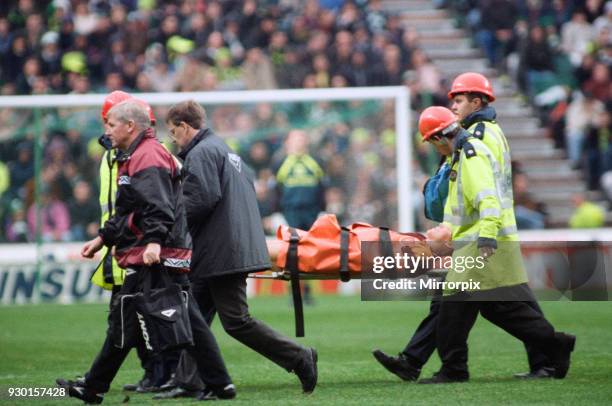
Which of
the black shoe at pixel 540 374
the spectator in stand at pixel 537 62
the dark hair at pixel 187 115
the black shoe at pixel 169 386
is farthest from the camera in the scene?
the spectator in stand at pixel 537 62

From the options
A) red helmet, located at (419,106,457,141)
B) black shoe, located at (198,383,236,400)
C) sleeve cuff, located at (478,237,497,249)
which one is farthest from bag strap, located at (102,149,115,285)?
sleeve cuff, located at (478,237,497,249)

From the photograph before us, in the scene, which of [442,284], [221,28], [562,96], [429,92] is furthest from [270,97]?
[442,284]

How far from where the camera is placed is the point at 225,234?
8.94 metres

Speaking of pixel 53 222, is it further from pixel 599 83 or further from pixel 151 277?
pixel 151 277

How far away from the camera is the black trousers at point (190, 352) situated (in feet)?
27.2

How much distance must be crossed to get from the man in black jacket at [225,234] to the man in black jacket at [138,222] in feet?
1.09

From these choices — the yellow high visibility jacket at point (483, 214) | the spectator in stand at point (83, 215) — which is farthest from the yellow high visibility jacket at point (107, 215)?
the spectator in stand at point (83, 215)

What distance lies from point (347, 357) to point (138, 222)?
4.08 meters

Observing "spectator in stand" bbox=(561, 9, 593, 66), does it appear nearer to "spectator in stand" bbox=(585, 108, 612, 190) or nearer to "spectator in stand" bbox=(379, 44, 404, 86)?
"spectator in stand" bbox=(585, 108, 612, 190)

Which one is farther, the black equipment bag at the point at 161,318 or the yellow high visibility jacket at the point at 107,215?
the yellow high visibility jacket at the point at 107,215

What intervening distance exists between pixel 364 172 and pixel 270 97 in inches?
70.4

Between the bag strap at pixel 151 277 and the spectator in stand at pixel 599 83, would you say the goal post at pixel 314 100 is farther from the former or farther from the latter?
the bag strap at pixel 151 277

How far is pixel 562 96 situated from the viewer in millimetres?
24219

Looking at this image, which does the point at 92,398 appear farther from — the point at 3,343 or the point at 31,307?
the point at 31,307
